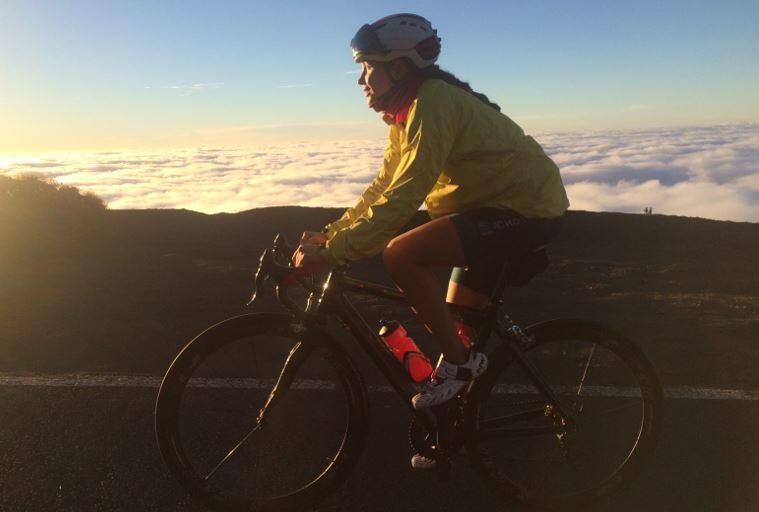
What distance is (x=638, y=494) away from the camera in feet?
11.0

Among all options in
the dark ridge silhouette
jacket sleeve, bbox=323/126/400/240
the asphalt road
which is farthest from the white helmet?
the dark ridge silhouette

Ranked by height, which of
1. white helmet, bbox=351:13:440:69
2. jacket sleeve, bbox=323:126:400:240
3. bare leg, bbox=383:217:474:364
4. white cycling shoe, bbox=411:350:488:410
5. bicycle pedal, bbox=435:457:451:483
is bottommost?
bicycle pedal, bbox=435:457:451:483

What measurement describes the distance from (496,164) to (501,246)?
0.36m

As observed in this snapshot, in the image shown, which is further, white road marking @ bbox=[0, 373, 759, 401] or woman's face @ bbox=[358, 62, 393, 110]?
white road marking @ bbox=[0, 373, 759, 401]

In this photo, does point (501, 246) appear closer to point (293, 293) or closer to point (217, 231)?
point (293, 293)

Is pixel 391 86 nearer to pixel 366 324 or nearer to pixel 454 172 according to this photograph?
pixel 454 172

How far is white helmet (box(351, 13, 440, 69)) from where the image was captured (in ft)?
9.53

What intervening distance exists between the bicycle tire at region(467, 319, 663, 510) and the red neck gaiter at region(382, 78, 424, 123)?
3.90 feet

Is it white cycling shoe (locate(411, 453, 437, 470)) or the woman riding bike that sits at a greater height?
the woman riding bike

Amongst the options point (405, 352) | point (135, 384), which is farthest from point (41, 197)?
point (405, 352)

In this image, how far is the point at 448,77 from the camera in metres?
2.99

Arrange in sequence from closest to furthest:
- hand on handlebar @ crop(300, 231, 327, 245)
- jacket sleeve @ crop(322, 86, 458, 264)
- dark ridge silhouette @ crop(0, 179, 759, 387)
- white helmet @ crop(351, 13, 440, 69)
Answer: jacket sleeve @ crop(322, 86, 458, 264)
white helmet @ crop(351, 13, 440, 69)
hand on handlebar @ crop(300, 231, 327, 245)
dark ridge silhouette @ crop(0, 179, 759, 387)

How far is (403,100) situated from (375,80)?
165 mm

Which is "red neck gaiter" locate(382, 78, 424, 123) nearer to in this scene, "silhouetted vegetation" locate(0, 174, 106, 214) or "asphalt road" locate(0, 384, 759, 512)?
"asphalt road" locate(0, 384, 759, 512)
